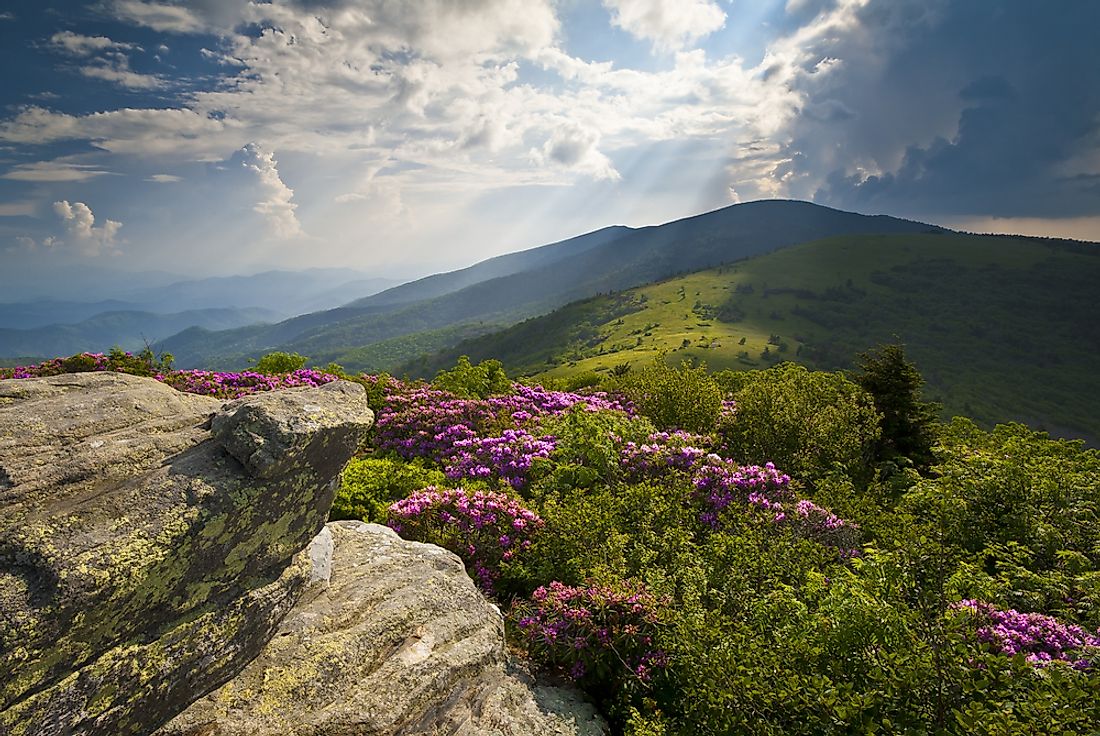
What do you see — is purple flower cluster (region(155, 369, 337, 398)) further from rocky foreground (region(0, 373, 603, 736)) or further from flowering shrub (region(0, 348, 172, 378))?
rocky foreground (region(0, 373, 603, 736))

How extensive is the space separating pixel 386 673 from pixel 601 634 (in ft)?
9.79

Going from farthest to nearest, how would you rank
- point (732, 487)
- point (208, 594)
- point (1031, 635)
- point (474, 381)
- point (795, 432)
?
point (474, 381) < point (795, 432) < point (732, 487) < point (1031, 635) < point (208, 594)

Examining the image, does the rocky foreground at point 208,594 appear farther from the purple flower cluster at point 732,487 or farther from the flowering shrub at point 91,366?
the flowering shrub at point 91,366

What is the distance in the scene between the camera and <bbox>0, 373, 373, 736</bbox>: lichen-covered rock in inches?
164

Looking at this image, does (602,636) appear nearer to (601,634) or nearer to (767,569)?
(601,634)

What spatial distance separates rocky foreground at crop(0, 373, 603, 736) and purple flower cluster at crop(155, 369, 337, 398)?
406 inches

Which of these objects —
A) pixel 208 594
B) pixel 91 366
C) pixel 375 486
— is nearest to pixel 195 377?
pixel 91 366

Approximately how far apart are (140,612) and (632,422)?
470 inches

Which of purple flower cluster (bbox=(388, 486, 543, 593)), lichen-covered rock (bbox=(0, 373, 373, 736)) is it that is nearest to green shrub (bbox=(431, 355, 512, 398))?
purple flower cluster (bbox=(388, 486, 543, 593))

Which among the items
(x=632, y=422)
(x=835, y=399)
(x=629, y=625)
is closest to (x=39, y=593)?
(x=629, y=625)

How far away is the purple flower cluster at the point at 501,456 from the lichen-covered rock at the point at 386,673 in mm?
4973

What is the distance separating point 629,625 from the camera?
713cm

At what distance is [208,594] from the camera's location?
207 inches

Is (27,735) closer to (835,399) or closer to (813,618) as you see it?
(813,618)
